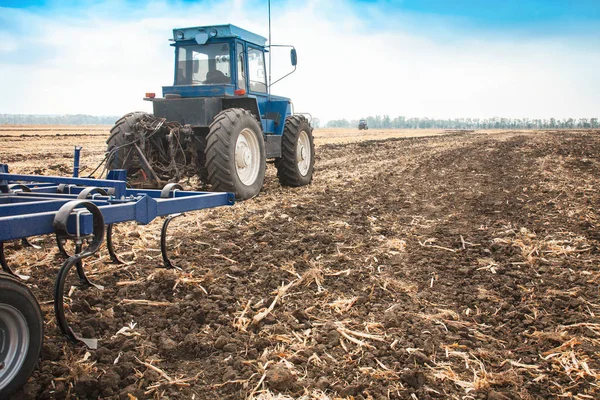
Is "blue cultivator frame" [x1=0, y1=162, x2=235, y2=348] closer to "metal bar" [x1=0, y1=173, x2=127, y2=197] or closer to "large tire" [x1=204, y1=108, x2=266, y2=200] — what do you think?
"metal bar" [x1=0, y1=173, x2=127, y2=197]

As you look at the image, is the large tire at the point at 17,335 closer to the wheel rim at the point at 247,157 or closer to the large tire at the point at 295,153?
the wheel rim at the point at 247,157

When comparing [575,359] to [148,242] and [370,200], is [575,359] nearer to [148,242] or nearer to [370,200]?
[148,242]

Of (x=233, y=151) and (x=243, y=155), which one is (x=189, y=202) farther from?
(x=243, y=155)

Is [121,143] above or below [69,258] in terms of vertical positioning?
above

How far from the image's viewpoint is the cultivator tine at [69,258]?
8.27 feet

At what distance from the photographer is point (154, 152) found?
23.9 feet

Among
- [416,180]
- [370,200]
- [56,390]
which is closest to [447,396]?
[56,390]

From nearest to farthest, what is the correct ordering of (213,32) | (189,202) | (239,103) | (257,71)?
(189,202) < (213,32) < (239,103) < (257,71)

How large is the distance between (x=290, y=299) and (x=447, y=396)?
54.6 inches

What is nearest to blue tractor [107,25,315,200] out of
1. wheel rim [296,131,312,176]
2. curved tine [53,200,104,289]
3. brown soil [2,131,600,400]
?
wheel rim [296,131,312,176]

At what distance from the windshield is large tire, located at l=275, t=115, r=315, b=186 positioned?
157cm

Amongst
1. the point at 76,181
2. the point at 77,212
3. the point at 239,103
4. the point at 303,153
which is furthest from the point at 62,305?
the point at 303,153

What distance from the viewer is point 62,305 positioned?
103 inches

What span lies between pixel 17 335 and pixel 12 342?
1.4 inches
